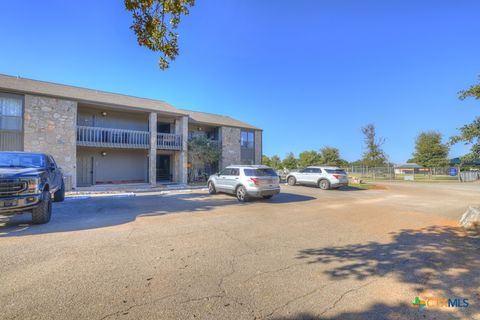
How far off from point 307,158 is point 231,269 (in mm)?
52826

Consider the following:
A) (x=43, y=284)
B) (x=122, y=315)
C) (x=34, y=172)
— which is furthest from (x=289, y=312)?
(x=34, y=172)

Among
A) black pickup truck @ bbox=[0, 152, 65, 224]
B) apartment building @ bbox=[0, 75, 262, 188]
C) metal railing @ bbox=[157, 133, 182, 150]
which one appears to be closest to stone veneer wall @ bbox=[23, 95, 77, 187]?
apartment building @ bbox=[0, 75, 262, 188]

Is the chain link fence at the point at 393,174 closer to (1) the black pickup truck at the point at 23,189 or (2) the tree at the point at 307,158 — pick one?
(2) the tree at the point at 307,158

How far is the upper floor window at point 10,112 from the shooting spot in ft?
42.7

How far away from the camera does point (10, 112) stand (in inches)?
520

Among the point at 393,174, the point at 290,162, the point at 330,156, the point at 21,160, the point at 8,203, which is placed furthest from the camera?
the point at 290,162

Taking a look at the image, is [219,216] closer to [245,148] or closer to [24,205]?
[24,205]

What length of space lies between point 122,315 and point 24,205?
518 cm

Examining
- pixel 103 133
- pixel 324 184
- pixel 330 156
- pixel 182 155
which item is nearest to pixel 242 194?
pixel 324 184

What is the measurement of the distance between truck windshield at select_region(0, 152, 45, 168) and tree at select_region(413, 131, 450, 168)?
48.4 m

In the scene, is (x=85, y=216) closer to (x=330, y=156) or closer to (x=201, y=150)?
(x=201, y=150)

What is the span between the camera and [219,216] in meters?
7.86

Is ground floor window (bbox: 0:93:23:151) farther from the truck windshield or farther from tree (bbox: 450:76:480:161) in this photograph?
tree (bbox: 450:76:480:161)

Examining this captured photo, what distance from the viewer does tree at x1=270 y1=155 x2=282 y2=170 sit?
54875 millimetres
